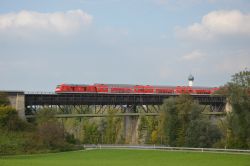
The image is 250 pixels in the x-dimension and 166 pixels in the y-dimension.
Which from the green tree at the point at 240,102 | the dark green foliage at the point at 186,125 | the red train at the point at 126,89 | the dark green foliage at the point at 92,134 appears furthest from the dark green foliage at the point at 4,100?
the dark green foliage at the point at 92,134

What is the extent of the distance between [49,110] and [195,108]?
24.4 metres

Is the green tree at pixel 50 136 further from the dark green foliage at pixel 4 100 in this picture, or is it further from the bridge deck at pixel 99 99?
the bridge deck at pixel 99 99

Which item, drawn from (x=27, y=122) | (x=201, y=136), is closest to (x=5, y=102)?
(x=27, y=122)

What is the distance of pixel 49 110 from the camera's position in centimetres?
8006

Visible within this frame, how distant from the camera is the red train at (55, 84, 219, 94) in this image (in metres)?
84.1

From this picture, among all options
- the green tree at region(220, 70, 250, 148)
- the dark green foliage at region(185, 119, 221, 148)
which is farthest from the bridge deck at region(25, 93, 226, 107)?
the green tree at region(220, 70, 250, 148)

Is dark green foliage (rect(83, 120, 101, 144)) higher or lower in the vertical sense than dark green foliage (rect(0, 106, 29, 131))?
lower

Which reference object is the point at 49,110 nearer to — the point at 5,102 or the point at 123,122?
the point at 5,102

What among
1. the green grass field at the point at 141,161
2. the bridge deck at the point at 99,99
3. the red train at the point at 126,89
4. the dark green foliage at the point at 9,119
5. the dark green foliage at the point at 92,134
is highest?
the red train at the point at 126,89

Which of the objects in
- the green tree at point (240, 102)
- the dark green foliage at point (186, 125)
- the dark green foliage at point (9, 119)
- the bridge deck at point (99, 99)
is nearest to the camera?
the green tree at point (240, 102)

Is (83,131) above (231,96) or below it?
below

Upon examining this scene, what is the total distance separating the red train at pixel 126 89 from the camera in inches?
3310

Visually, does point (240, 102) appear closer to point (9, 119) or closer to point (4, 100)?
point (9, 119)

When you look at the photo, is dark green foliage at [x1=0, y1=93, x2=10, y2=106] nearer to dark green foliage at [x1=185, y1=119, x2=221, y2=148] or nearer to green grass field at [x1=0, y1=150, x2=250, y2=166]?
green grass field at [x1=0, y1=150, x2=250, y2=166]
